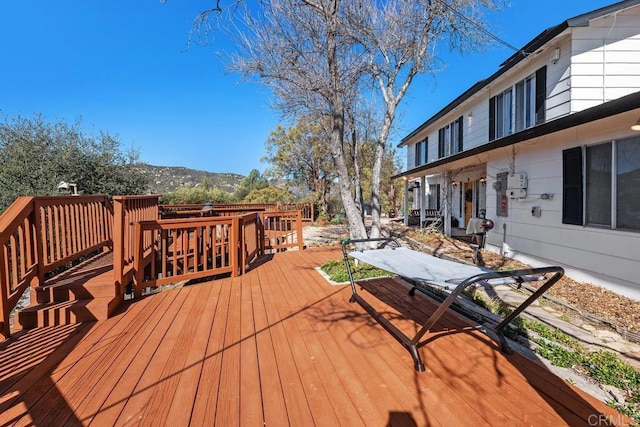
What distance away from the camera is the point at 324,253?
20.6 ft

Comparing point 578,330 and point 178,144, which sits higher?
point 178,144

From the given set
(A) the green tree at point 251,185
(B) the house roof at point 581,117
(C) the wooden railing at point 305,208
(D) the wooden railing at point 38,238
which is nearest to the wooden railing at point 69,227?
(D) the wooden railing at point 38,238

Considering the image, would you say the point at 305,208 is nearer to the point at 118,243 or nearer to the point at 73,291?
the point at 118,243

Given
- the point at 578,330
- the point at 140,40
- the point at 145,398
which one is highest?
the point at 140,40

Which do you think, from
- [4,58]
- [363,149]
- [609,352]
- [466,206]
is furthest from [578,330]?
[4,58]

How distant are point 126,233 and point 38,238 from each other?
90cm

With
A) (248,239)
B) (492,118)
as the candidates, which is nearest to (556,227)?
(492,118)

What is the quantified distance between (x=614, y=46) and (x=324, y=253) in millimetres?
6499

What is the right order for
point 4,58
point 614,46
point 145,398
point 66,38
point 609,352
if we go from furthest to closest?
point 4,58 → point 66,38 → point 614,46 → point 609,352 → point 145,398

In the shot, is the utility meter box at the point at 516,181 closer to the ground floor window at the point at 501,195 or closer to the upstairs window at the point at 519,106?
the ground floor window at the point at 501,195

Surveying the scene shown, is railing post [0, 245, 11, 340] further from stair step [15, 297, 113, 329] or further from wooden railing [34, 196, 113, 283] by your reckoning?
wooden railing [34, 196, 113, 283]

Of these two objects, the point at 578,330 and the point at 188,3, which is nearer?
the point at 578,330

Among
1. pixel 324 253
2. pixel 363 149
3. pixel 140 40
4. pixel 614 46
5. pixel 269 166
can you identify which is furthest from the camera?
pixel 269 166

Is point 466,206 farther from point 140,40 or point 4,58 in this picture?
point 4,58
